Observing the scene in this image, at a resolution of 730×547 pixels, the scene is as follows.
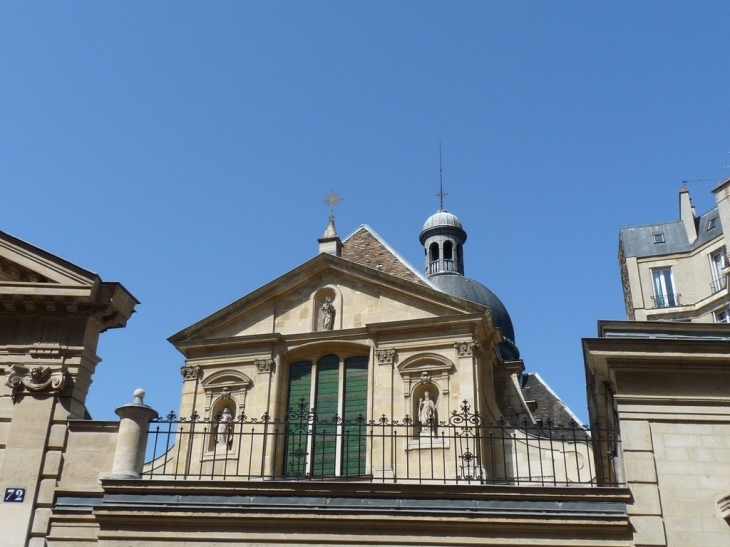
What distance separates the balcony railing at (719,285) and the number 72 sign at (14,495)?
32.3 meters

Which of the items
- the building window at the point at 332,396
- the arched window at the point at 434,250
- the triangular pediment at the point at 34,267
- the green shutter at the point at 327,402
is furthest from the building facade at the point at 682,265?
the triangular pediment at the point at 34,267

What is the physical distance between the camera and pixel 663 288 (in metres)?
39.1

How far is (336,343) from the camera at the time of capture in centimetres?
2164

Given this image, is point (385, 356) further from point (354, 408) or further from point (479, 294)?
point (479, 294)

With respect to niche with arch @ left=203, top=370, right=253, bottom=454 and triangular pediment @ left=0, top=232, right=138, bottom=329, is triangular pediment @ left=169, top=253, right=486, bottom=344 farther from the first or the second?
triangular pediment @ left=0, top=232, right=138, bottom=329

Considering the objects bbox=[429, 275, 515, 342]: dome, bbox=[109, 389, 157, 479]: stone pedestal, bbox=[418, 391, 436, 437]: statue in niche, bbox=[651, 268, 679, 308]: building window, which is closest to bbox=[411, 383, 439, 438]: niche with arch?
bbox=[418, 391, 436, 437]: statue in niche

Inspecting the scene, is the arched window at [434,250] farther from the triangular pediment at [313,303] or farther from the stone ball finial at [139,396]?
the stone ball finial at [139,396]

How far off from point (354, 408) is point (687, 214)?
25.6 m

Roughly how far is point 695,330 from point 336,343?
41.6 feet

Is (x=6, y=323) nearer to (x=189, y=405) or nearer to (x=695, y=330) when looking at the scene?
(x=695, y=330)

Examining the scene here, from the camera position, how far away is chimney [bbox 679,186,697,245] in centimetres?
3931

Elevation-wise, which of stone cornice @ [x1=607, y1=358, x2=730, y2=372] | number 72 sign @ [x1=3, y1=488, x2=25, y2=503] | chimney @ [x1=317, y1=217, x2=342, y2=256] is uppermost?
chimney @ [x1=317, y1=217, x2=342, y2=256]

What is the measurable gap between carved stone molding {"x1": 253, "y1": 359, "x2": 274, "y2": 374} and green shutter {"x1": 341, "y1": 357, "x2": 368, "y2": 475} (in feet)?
6.45

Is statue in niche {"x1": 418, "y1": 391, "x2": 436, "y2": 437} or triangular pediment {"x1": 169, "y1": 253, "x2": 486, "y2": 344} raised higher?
triangular pediment {"x1": 169, "y1": 253, "x2": 486, "y2": 344}
